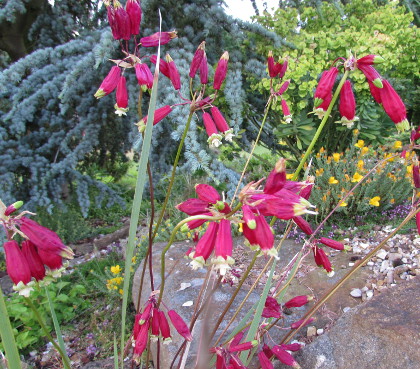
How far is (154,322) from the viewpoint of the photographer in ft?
3.24

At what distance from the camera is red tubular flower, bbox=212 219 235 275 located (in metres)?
0.72

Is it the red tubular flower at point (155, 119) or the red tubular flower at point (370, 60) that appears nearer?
the red tubular flower at point (370, 60)

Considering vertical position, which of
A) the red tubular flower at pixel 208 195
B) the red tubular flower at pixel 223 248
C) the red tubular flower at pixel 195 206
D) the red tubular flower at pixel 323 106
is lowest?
the red tubular flower at pixel 223 248

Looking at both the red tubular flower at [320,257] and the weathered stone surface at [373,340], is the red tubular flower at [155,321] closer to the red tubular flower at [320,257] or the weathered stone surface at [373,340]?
the red tubular flower at [320,257]

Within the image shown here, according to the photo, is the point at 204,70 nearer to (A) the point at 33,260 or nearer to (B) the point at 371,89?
(B) the point at 371,89

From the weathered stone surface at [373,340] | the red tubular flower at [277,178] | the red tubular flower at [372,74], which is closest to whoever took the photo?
the red tubular flower at [277,178]

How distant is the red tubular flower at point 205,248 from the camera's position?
0.75 meters

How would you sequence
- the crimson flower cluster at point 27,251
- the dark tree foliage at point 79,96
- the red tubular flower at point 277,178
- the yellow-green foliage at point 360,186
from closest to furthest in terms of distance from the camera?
the red tubular flower at point 277,178 → the crimson flower cluster at point 27,251 → the dark tree foliage at point 79,96 → the yellow-green foliage at point 360,186

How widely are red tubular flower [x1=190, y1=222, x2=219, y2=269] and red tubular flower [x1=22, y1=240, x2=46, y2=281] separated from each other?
1.08ft

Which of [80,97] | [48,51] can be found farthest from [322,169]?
[48,51]

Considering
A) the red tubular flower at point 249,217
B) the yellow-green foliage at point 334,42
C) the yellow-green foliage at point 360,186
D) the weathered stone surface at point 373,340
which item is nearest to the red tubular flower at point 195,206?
the red tubular flower at point 249,217

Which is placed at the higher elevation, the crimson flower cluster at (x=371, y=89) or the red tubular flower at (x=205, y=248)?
the crimson flower cluster at (x=371, y=89)

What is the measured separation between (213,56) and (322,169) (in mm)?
1250

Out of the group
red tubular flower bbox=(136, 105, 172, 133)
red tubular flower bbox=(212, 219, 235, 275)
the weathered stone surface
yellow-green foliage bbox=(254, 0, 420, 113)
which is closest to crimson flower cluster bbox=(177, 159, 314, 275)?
red tubular flower bbox=(212, 219, 235, 275)
